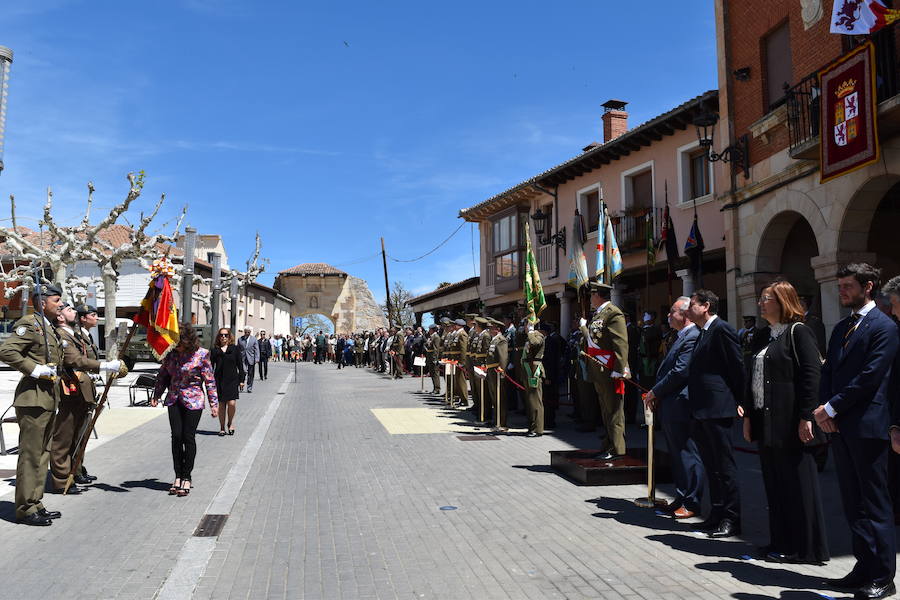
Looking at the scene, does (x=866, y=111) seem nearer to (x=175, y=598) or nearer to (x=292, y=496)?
(x=292, y=496)

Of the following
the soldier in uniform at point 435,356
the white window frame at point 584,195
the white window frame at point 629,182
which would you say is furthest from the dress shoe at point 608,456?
the white window frame at point 584,195

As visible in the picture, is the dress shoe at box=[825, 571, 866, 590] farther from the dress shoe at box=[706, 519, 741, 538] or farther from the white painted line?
the white painted line

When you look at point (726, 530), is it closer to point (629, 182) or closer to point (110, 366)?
point (110, 366)

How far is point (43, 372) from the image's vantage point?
598cm

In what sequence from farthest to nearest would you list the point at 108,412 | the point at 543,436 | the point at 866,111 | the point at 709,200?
the point at 709,200 → the point at 108,412 → the point at 543,436 → the point at 866,111

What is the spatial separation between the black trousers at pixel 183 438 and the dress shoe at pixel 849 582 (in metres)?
5.58

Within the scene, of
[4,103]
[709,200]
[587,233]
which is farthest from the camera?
[587,233]

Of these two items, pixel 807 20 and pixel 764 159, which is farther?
pixel 764 159

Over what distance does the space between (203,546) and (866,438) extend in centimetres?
439

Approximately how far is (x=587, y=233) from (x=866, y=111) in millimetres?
13099

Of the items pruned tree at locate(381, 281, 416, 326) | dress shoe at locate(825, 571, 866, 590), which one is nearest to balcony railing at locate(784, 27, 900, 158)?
dress shoe at locate(825, 571, 866, 590)

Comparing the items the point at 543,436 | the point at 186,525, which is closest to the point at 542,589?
the point at 186,525

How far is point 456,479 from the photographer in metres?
7.99

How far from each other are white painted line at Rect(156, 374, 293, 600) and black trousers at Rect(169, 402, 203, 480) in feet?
1.37
